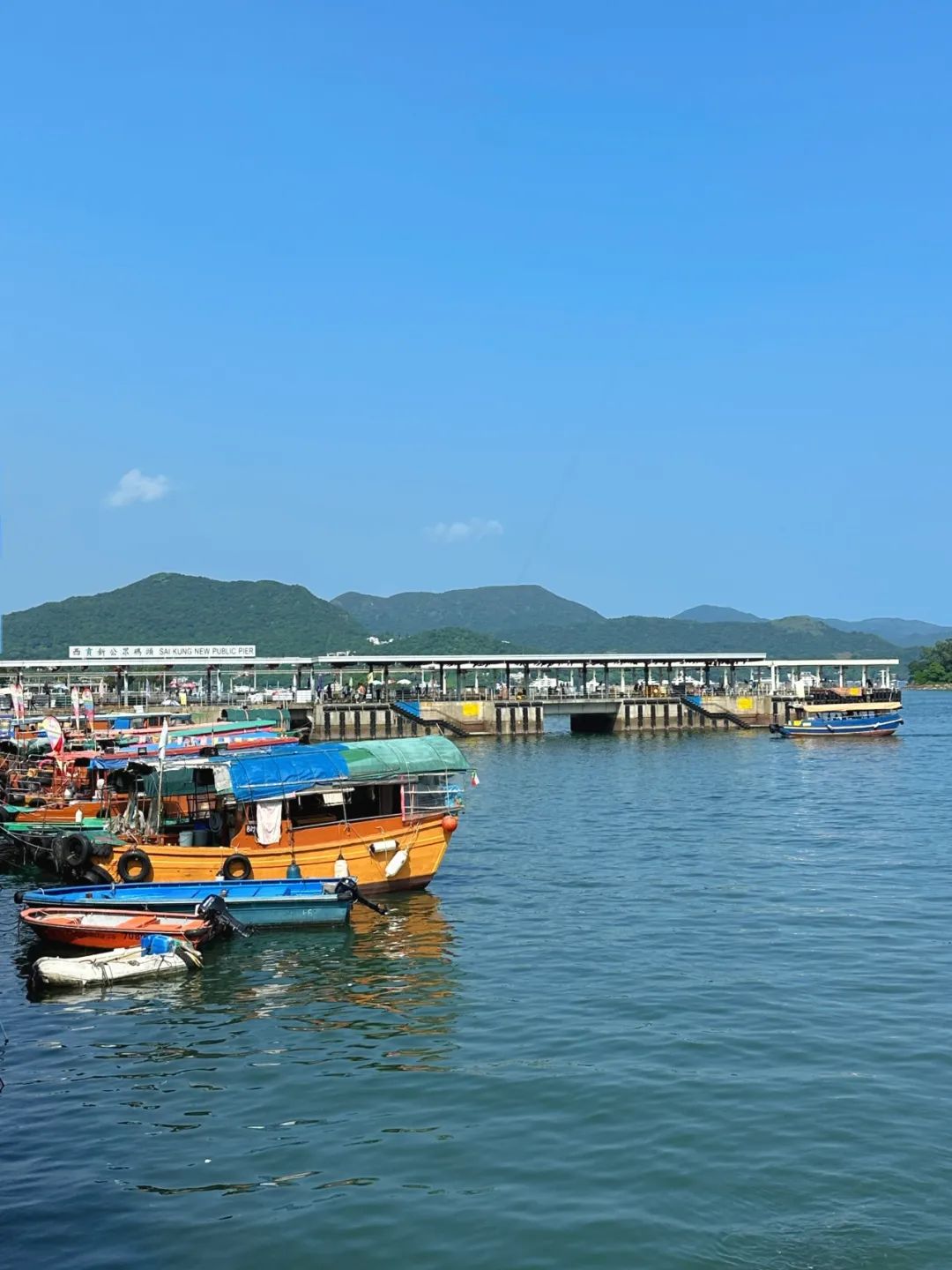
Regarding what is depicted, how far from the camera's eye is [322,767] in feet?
114

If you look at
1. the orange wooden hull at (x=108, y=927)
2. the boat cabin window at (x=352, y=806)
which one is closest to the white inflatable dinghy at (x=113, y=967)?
the orange wooden hull at (x=108, y=927)

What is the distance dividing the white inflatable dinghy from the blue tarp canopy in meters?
7.69

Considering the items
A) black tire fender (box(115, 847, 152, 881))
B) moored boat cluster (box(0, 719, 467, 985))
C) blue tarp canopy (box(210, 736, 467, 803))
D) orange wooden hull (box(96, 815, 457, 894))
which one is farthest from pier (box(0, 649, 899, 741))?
black tire fender (box(115, 847, 152, 881))

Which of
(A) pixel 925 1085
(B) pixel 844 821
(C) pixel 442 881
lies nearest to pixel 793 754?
(B) pixel 844 821

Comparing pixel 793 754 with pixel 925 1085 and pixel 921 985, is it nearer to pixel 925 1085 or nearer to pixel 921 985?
pixel 921 985

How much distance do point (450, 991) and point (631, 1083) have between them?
20.5 ft

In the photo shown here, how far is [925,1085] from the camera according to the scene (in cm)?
1806

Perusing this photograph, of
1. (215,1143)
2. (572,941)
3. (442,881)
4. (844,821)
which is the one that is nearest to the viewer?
(215,1143)

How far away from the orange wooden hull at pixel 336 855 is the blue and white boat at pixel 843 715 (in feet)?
246

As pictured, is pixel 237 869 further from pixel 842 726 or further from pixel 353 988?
pixel 842 726

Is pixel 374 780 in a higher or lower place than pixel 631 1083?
higher

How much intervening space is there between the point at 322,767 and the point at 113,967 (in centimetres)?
995

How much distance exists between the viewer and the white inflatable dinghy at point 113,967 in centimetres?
2553

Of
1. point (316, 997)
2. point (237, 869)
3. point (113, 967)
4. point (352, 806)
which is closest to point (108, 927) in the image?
point (113, 967)
